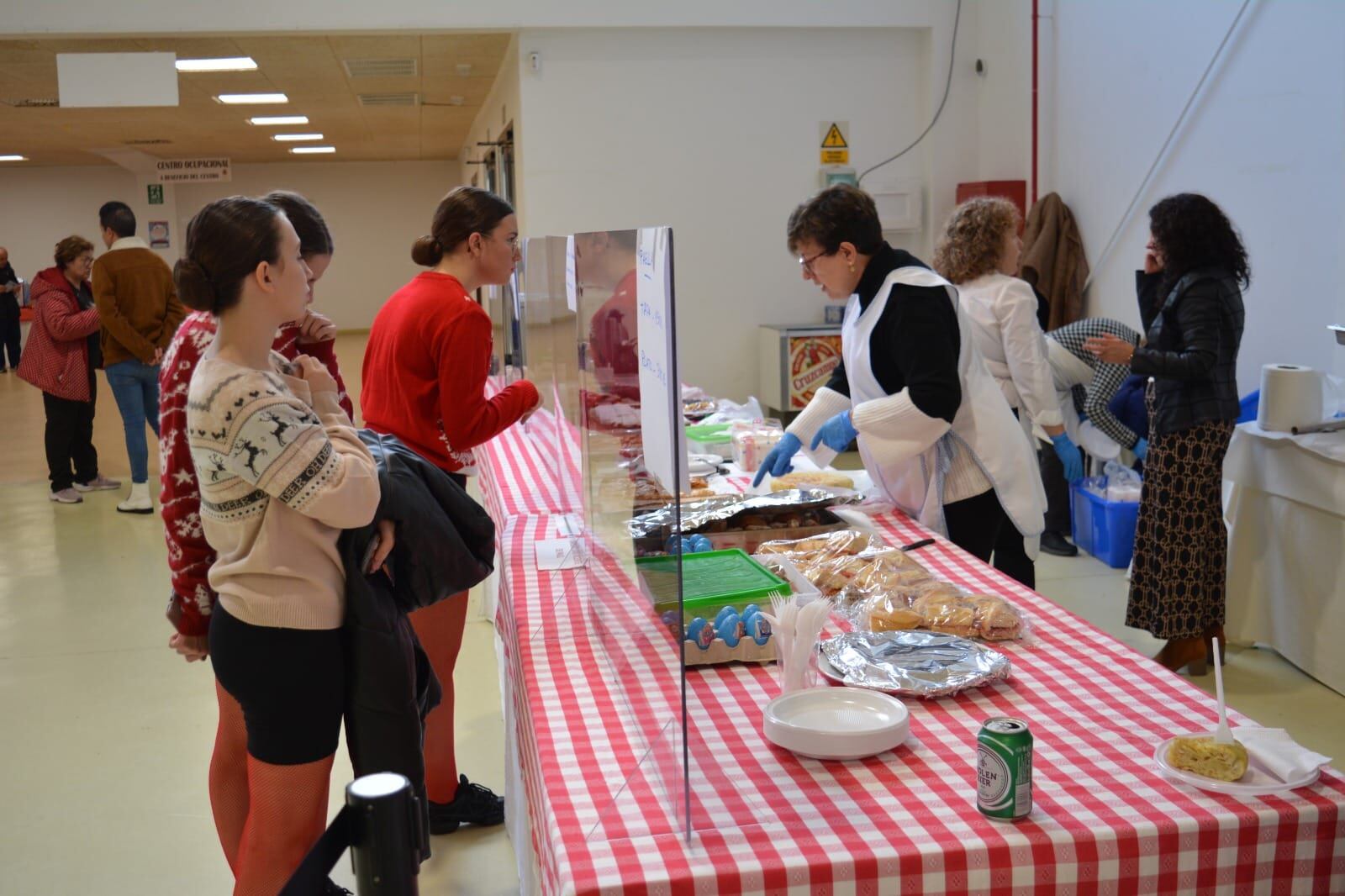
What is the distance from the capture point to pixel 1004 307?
394cm

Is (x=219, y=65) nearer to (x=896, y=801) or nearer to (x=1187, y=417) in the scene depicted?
(x=1187, y=417)

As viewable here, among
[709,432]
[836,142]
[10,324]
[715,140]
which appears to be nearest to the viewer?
[709,432]

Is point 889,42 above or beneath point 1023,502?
above

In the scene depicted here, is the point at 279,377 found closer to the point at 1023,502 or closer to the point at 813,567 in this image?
the point at 813,567

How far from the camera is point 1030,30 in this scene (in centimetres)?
638

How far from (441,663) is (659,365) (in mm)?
1494

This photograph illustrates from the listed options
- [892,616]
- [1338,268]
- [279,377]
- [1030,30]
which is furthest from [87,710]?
[1030,30]

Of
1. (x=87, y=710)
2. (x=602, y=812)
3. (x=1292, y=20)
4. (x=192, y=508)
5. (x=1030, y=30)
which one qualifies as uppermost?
(x=1030, y=30)

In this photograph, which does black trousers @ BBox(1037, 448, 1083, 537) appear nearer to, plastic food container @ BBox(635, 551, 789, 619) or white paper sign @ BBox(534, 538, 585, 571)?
white paper sign @ BBox(534, 538, 585, 571)

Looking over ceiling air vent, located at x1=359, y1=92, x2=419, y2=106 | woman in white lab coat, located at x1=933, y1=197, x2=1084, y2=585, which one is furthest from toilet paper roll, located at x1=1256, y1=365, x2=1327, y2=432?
ceiling air vent, located at x1=359, y1=92, x2=419, y2=106

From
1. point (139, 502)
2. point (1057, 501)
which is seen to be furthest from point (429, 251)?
point (139, 502)

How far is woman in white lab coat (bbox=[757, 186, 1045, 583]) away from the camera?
2520 mm

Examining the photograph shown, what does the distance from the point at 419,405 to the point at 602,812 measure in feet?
4.11

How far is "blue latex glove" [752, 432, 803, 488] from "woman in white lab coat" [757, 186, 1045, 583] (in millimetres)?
114
